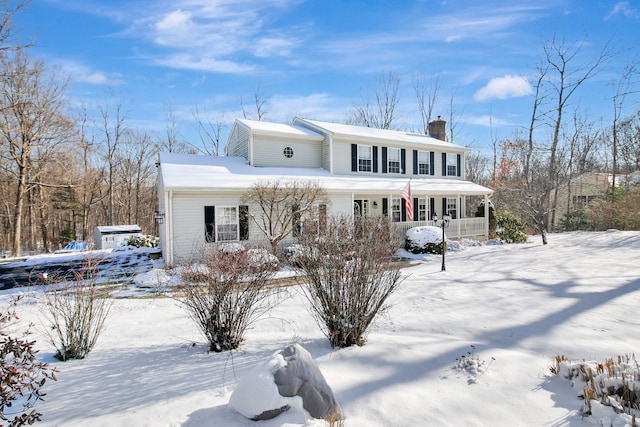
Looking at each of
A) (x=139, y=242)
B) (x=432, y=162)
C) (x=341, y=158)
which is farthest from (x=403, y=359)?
(x=139, y=242)

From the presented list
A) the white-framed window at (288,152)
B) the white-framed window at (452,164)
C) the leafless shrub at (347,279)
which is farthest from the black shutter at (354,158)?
the leafless shrub at (347,279)

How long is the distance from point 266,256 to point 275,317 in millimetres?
1723

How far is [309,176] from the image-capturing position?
1538cm

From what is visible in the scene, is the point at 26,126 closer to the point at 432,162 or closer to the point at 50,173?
the point at 50,173

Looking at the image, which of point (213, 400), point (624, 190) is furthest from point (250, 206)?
point (624, 190)

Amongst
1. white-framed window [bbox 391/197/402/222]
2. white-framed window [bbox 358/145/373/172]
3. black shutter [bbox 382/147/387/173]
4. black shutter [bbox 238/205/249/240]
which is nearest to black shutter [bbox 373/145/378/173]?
white-framed window [bbox 358/145/373/172]

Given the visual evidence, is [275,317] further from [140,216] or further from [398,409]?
[140,216]

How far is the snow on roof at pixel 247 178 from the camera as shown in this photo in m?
12.4

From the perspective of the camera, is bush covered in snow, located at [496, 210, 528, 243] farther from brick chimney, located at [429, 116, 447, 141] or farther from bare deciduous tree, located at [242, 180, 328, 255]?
bare deciduous tree, located at [242, 180, 328, 255]

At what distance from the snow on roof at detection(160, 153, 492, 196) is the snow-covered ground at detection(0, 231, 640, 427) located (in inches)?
218

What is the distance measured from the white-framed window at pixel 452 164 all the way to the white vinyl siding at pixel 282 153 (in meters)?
9.09

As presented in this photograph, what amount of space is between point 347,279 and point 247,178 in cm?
1016

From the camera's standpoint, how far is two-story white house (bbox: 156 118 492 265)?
485 inches

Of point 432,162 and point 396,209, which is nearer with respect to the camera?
point 396,209
